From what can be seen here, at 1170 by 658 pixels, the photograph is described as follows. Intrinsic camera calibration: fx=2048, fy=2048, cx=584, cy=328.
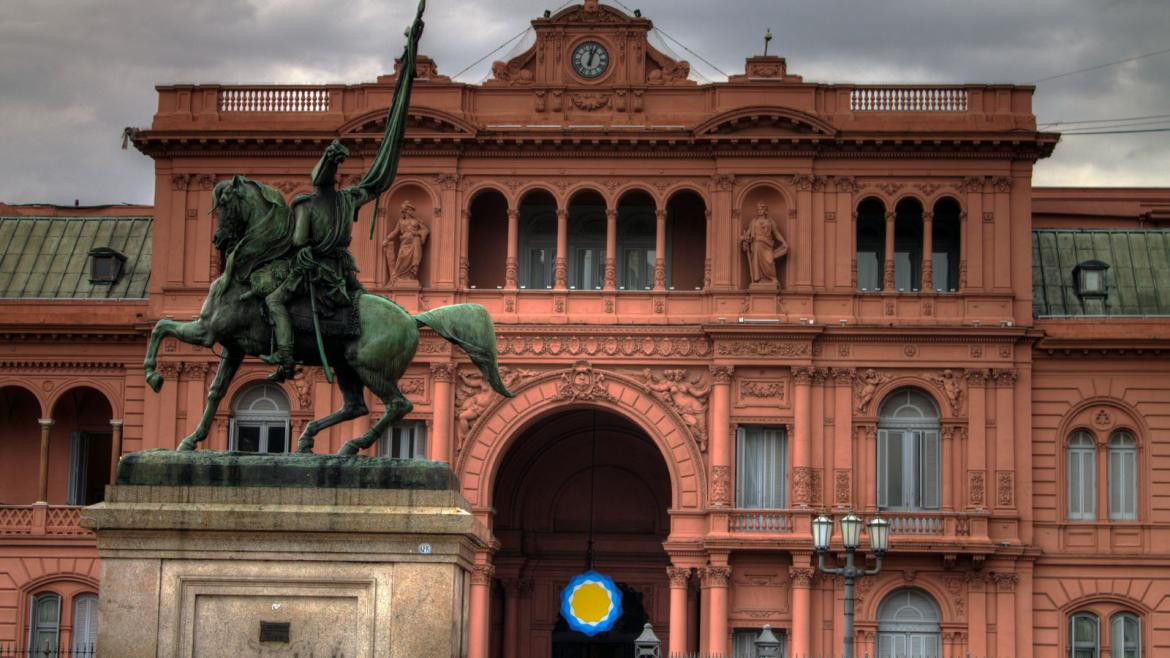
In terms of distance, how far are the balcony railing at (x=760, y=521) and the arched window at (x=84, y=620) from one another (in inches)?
751

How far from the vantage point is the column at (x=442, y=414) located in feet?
192

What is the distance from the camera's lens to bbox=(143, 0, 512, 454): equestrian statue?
23891 millimetres

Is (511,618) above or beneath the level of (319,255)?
beneath

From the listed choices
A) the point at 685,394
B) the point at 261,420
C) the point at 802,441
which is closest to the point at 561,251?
the point at 685,394

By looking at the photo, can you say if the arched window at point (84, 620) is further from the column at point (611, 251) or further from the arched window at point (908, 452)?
the arched window at point (908, 452)

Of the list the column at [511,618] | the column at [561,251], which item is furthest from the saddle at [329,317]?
the column at [511,618]

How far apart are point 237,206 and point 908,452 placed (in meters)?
37.2

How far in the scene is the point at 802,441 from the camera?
189 ft

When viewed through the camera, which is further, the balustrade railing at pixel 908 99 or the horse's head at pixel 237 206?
the balustrade railing at pixel 908 99

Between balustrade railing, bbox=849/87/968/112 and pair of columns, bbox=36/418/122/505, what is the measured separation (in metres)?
23.9

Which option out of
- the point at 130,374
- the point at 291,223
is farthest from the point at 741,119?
the point at 291,223

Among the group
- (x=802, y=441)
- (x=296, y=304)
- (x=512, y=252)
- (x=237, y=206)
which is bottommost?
(x=296, y=304)

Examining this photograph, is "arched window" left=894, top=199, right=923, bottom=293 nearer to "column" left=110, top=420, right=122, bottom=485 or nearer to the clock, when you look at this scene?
the clock

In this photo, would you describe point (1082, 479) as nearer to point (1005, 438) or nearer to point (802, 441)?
point (1005, 438)
